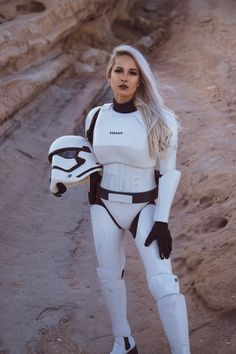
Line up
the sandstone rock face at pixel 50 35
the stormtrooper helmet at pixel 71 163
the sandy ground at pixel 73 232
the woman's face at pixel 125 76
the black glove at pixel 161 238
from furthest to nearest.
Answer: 1. the sandstone rock face at pixel 50 35
2. the sandy ground at pixel 73 232
3. the stormtrooper helmet at pixel 71 163
4. the woman's face at pixel 125 76
5. the black glove at pixel 161 238

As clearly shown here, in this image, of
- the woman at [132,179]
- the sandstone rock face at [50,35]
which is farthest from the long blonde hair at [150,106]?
the sandstone rock face at [50,35]

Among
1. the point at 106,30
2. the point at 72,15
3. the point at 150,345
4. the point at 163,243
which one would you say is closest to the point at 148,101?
the point at 163,243

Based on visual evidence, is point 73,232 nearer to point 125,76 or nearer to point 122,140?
point 122,140

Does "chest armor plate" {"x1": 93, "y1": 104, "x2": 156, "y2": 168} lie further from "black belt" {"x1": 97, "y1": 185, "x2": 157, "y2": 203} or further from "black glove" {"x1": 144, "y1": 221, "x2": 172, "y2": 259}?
"black glove" {"x1": 144, "y1": 221, "x2": 172, "y2": 259}

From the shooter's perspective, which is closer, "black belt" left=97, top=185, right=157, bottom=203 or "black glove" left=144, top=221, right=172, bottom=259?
"black glove" left=144, top=221, right=172, bottom=259

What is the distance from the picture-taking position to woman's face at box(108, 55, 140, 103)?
3600 mm

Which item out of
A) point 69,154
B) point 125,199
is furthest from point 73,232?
point 125,199

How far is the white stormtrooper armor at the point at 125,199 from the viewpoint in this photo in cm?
354

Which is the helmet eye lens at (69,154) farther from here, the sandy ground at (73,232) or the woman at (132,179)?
the sandy ground at (73,232)

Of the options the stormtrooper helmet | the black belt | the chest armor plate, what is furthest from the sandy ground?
the chest armor plate

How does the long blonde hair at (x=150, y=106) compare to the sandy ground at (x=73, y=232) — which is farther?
the sandy ground at (x=73, y=232)

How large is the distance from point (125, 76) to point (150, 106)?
22 cm

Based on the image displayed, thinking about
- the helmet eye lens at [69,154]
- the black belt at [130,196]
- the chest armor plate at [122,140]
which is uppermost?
the chest armor plate at [122,140]

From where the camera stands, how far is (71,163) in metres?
3.77
